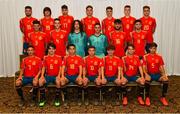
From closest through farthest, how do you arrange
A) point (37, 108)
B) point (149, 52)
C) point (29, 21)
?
point (37, 108) → point (149, 52) → point (29, 21)

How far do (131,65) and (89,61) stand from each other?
36.2 inches

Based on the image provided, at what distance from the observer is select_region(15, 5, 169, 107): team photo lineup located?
6.66 metres

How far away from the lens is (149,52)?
7.04 metres

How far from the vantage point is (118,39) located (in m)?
7.35

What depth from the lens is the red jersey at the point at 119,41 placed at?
7.35 m

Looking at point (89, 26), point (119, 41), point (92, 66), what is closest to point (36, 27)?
point (89, 26)

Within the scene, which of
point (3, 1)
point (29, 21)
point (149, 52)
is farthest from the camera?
point (3, 1)

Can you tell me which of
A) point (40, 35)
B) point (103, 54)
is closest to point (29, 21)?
point (40, 35)

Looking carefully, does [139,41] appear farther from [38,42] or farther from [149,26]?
[38,42]

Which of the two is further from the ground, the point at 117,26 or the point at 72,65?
the point at 117,26

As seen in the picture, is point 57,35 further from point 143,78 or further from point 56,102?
point 143,78

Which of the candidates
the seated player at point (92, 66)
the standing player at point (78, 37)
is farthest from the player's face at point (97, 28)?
the seated player at point (92, 66)

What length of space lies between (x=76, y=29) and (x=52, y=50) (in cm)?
91

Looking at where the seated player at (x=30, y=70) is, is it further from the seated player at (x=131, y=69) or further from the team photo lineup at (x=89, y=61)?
the seated player at (x=131, y=69)
